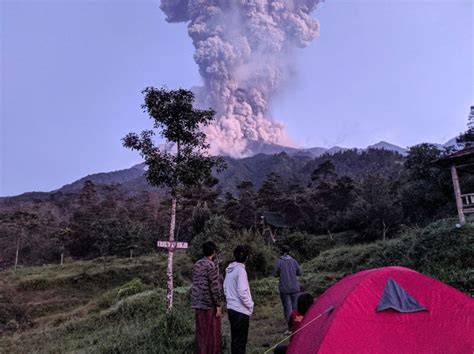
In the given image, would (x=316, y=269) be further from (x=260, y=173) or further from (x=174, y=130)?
(x=260, y=173)

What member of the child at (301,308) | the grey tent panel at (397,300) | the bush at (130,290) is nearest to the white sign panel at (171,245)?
the child at (301,308)

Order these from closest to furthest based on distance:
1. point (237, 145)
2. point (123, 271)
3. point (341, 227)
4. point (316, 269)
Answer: point (316, 269)
point (123, 271)
point (341, 227)
point (237, 145)

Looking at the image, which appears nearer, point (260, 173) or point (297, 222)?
point (297, 222)

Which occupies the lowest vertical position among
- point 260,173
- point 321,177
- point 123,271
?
point 123,271

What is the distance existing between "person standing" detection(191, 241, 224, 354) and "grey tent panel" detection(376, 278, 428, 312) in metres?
1.94

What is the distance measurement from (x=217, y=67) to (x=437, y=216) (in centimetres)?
6371

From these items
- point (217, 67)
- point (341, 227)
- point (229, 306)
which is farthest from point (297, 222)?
point (217, 67)

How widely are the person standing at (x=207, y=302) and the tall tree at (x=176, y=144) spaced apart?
4.76m

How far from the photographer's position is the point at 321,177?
155 ft

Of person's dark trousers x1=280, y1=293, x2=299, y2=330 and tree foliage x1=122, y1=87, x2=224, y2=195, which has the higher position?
tree foliage x1=122, y1=87, x2=224, y2=195

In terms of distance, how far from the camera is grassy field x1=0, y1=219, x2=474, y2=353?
7234 millimetres

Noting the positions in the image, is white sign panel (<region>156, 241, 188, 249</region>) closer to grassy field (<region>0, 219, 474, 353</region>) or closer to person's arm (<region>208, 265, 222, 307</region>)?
grassy field (<region>0, 219, 474, 353</region>)

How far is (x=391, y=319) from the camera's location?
4.13m

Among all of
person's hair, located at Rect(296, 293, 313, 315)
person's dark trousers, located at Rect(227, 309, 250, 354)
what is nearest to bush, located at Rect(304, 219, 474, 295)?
person's hair, located at Rect(296, 293, 313, 315)
